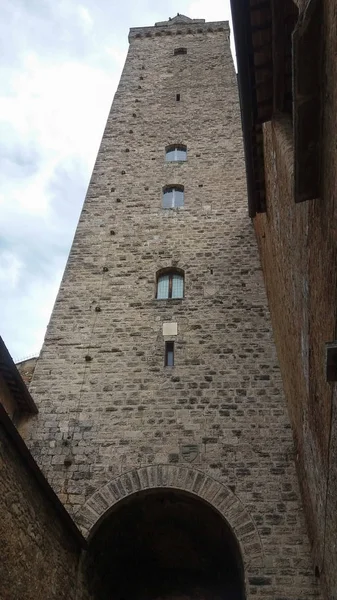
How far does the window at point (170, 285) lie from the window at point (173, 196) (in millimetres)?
2225

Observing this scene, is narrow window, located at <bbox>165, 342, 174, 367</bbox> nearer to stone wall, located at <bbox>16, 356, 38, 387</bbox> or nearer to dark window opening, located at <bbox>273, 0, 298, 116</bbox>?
stone wall, located at <bbox>16, 356, 38, 387</bbox>

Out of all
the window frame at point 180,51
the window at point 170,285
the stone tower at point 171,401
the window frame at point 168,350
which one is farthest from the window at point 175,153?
the window frame at point 180,51

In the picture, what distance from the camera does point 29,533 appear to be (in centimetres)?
569

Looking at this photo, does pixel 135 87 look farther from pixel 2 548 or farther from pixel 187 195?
pixel 2 548

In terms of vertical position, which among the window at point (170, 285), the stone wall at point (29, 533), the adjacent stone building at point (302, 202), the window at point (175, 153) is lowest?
the stone wall at point (29, 533)

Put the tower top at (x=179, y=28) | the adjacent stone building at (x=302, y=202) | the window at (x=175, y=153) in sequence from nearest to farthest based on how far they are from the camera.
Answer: the adjacent stone building at (x=302, y=202), the window at (x=175, y=153), the tower top at (x=179, y=28)

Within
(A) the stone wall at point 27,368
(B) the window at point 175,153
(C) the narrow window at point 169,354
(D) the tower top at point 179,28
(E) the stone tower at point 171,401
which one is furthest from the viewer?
(D) the tower top at point 179,28

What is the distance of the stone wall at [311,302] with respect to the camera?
4.15m

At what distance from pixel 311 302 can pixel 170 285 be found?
5317 millimetres

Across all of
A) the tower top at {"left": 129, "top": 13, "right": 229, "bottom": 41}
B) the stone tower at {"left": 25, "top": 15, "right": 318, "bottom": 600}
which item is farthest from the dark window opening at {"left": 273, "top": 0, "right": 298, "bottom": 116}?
the tower top at {"left": 129, "top": 13, "right": 229, "bottom": 41}

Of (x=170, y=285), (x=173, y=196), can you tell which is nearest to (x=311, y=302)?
(x=170, y=285)

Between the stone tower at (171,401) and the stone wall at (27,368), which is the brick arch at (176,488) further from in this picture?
the stone wall at (27,368)

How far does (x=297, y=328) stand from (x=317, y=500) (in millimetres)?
1965

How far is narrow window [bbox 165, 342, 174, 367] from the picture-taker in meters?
9.19
